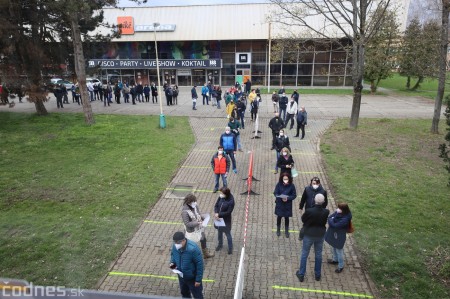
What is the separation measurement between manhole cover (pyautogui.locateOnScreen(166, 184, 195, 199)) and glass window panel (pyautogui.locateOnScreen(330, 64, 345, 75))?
3240 cm

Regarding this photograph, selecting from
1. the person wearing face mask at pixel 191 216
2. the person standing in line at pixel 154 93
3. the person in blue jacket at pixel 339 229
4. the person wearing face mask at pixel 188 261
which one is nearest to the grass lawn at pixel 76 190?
the person wearing face mask at pixel 191 216

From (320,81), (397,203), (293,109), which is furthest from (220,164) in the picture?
(320,81)

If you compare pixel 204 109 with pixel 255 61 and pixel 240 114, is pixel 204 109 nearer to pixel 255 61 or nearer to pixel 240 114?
pixel 240 114

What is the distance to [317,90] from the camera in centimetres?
3641

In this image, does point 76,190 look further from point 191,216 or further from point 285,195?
point 285,195

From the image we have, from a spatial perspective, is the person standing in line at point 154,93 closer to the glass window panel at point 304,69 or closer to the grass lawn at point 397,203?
the grass lawn at point 397,203

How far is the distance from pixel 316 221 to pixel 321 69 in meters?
35.6

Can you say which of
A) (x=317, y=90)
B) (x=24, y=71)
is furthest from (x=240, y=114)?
(x=317, y=90)

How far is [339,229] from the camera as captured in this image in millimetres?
6387

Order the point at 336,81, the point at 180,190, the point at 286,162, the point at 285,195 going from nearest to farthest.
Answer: the point at 285,195, the point at 286,162, the point at 180,190, the point at 336,81

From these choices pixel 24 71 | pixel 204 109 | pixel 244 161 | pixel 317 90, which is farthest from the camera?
pixel 317 90

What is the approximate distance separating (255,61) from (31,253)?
1382 inches

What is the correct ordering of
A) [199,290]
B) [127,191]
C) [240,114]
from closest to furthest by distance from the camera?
[199,290] → [127,191] → [240,114]

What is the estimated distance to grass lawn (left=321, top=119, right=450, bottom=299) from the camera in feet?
21.2
